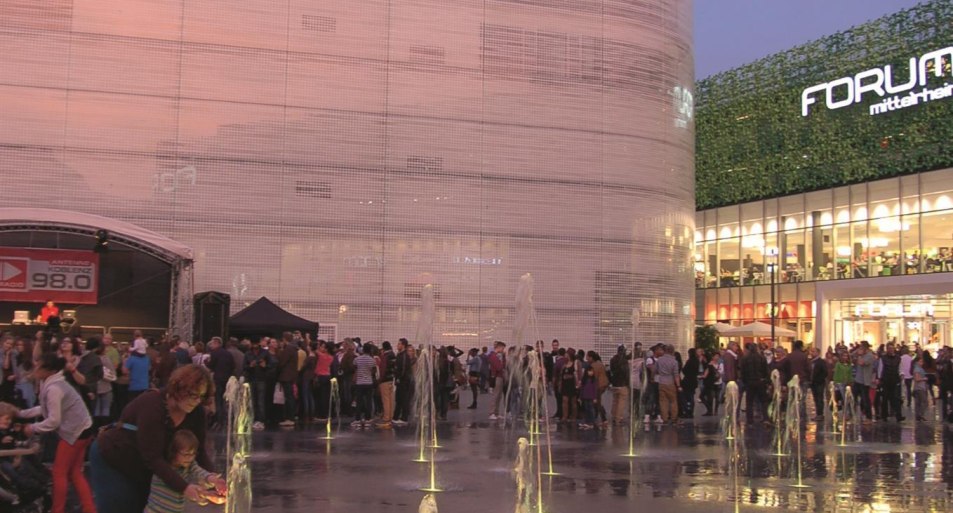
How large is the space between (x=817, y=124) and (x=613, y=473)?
45910mm

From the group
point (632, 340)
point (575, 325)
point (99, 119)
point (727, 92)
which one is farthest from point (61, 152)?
point (727, 92)

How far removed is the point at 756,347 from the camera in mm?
23859

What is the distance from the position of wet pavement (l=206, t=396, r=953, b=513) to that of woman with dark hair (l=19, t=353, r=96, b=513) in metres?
2.30

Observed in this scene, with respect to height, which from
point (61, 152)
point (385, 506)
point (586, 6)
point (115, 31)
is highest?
point (586, 6)

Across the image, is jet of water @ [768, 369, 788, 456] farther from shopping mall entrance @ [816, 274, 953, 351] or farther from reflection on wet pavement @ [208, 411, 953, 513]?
shopping mall entrance @ [816, 274, 953, 351]

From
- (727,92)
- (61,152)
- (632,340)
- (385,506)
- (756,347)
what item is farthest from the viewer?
(727,92)

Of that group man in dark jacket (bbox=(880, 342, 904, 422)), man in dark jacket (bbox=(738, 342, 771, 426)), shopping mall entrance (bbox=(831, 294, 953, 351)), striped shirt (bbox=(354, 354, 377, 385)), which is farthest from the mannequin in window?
shopping mall entrance (bbox=(831, 294, 953, 351))

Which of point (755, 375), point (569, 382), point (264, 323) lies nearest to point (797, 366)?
point (755, 375)

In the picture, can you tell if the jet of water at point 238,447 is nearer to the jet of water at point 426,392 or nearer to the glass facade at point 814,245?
the jet of water at point 426,392

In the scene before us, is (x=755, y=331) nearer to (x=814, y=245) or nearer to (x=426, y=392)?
(x=814, y=245)

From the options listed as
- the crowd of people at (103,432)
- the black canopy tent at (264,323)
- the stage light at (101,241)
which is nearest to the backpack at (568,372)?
the black canopy tent at (264,323)

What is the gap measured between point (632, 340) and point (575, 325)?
7.71 feet

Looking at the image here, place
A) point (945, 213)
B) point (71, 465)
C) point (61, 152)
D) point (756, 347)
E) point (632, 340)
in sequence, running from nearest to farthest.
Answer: point (71, 465)
point (756, 347)
point (61, 152)
point (632, 340)
point (945, 213)

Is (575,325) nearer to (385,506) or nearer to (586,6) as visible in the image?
(586,6)
